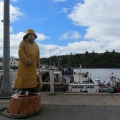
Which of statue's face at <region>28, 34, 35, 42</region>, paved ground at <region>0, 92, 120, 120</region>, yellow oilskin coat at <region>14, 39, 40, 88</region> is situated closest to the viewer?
paved ground at <region>0, 92, 120, 120</region>

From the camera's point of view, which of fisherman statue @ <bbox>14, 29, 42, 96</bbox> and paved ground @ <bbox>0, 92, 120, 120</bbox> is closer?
paved ground @ <bbox>0, 92, 120, 120</bbox>

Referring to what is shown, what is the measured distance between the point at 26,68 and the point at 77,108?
1936 mm

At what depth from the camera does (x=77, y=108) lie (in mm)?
6219

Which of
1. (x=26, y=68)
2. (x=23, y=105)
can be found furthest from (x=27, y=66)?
(x=23, y=105)

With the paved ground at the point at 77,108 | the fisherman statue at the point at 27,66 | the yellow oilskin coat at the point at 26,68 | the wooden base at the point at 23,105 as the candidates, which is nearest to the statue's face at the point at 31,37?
the fisherman statue at the point at 27,66

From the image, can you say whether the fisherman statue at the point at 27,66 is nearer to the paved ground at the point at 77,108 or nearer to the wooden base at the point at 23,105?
the wooden base at the point at 23,105

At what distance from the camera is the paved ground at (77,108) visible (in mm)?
5340

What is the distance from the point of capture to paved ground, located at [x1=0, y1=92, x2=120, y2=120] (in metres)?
5.34

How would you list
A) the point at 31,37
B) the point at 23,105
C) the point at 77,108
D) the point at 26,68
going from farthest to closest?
the point at 77,108 → the point at 31,37 → the point at 26,68 → the point at 23,105

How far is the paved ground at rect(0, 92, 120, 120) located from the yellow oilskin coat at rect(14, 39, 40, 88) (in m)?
0.92

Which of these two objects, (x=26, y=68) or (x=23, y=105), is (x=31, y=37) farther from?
(x=23, y=105)

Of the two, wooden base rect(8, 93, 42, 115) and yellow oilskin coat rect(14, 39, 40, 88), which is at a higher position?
yellow oilskin coat rect(14, 39, 40, 88)

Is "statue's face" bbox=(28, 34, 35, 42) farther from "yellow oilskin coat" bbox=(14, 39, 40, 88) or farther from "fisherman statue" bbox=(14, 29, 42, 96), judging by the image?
"yellow oilskin coat" bbox=(14, 39, 40, 88)

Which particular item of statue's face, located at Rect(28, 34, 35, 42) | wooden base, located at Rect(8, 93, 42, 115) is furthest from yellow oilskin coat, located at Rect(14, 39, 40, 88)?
wooden base, located at Rect(8, 93, 42, 115)
